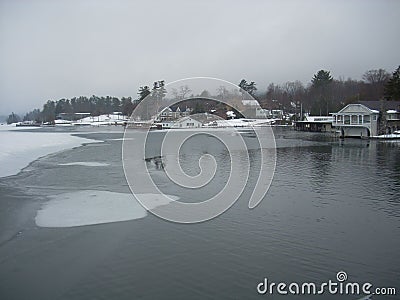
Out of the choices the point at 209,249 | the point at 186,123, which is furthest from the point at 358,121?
the point at 209,249

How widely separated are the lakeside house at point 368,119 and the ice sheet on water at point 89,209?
28.1 m

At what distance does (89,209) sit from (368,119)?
3047 cm

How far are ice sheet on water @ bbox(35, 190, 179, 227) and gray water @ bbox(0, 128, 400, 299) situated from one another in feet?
0.87

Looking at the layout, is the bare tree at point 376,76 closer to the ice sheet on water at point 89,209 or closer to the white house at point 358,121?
the white house at point 358,121

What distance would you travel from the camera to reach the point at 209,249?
6000 mm

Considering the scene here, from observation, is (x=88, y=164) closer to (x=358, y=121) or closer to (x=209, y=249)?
(x=209, y=249)

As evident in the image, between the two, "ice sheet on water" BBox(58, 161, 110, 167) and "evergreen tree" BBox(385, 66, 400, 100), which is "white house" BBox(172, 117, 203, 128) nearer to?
"ice sheet on water" BBox(58, 161, 110, 167)

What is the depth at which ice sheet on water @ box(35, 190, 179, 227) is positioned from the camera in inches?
290

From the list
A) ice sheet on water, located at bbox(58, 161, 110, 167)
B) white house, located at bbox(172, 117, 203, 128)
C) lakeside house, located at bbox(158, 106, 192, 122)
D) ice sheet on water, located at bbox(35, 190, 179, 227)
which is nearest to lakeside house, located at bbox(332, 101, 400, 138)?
white house, located at bbox(172, 117, 203, 128)

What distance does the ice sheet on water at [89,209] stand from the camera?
290 inches

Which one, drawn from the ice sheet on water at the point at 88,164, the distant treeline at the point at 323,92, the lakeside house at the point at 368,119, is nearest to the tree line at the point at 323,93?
the distant treeline at the point at 323,92

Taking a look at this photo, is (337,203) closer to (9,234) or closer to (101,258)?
(101,258)

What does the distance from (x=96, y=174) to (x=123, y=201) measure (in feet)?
14.8

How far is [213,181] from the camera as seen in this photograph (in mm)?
11898
